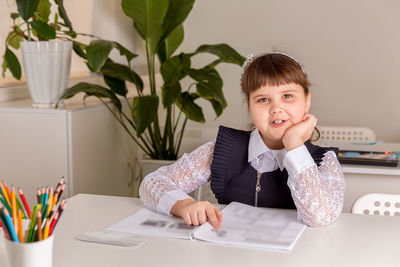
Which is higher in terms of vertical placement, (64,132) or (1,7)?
(1,7)

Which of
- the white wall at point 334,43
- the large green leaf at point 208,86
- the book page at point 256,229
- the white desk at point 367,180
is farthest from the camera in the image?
the white wall at point 334,43

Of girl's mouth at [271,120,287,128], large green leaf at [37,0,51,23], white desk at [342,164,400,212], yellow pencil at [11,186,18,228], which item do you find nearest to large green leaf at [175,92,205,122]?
large green leaf at [37,0,51,23]

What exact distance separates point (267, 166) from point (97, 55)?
4.33 ft

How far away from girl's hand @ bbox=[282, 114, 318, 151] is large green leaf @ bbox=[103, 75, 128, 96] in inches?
69.5

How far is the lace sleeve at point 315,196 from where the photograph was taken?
4.64 ft

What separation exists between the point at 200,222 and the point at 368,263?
41cm

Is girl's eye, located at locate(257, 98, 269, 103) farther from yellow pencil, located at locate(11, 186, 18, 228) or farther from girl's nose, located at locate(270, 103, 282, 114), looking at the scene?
yellow pencil, located at locate(11, 186, 18, 228)

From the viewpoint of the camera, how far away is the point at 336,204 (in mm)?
1469

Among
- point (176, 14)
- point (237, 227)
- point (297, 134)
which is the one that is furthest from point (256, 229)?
point (176, 14)

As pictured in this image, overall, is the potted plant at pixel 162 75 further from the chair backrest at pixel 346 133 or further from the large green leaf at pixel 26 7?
the chair backrest at pixel 346 133

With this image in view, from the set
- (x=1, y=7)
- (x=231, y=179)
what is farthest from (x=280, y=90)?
(x=1, y=7)

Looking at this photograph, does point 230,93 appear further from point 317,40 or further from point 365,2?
point 365,2

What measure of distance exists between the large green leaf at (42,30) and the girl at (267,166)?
1132mm

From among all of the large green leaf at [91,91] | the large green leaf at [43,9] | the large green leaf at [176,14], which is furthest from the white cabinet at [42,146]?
the large green leaf at [176,14]
